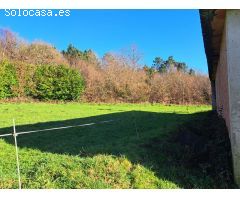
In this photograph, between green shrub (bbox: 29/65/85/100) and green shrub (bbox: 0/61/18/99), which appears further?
green shrub (bbox: 29/65/85/100)

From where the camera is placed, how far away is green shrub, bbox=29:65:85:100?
2998cm

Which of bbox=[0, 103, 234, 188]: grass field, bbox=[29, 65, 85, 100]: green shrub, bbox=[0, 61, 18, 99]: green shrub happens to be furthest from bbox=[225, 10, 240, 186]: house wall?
bbox=[29, 65, 85, 100]: green shrub

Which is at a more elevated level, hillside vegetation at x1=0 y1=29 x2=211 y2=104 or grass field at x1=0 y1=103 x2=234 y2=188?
hillside vegetation at x1=0 y1=29 x2=211 y2=104

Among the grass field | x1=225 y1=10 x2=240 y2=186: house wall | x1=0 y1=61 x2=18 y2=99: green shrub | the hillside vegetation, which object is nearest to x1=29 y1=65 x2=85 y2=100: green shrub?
the hillside vegetation

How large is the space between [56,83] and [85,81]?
3465 millimetres

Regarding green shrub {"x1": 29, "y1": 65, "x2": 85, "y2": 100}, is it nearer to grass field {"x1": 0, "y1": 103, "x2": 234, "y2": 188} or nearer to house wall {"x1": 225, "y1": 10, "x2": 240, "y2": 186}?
grass field {"x1": 0, "y1": 103, "x2": 234, "y2": 188}

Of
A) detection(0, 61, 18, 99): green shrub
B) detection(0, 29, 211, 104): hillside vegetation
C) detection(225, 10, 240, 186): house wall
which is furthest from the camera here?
detection(0, 29, 211, 104): hillside vegetation

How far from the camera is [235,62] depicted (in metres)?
6.60

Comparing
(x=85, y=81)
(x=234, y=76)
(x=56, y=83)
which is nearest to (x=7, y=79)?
(x=56, y=83)

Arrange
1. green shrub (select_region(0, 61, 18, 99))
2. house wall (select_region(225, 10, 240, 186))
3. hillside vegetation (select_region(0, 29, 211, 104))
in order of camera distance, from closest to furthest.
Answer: house wall (select_region(225, 10, 240, 186)) < green shrub (select_region(0, 61, 18, 99)) < hillside vegetation (select_region(0, 29, 211, 104))

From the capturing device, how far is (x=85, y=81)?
33.6m

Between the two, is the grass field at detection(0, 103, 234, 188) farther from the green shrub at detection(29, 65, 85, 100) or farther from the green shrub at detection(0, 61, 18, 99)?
the green shrub at detection(29, 65, 85, 100)

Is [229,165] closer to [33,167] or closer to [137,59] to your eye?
[33,167]

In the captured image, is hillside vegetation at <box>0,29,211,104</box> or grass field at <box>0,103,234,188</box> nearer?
grass field at <box>0,103,234,188</box>
